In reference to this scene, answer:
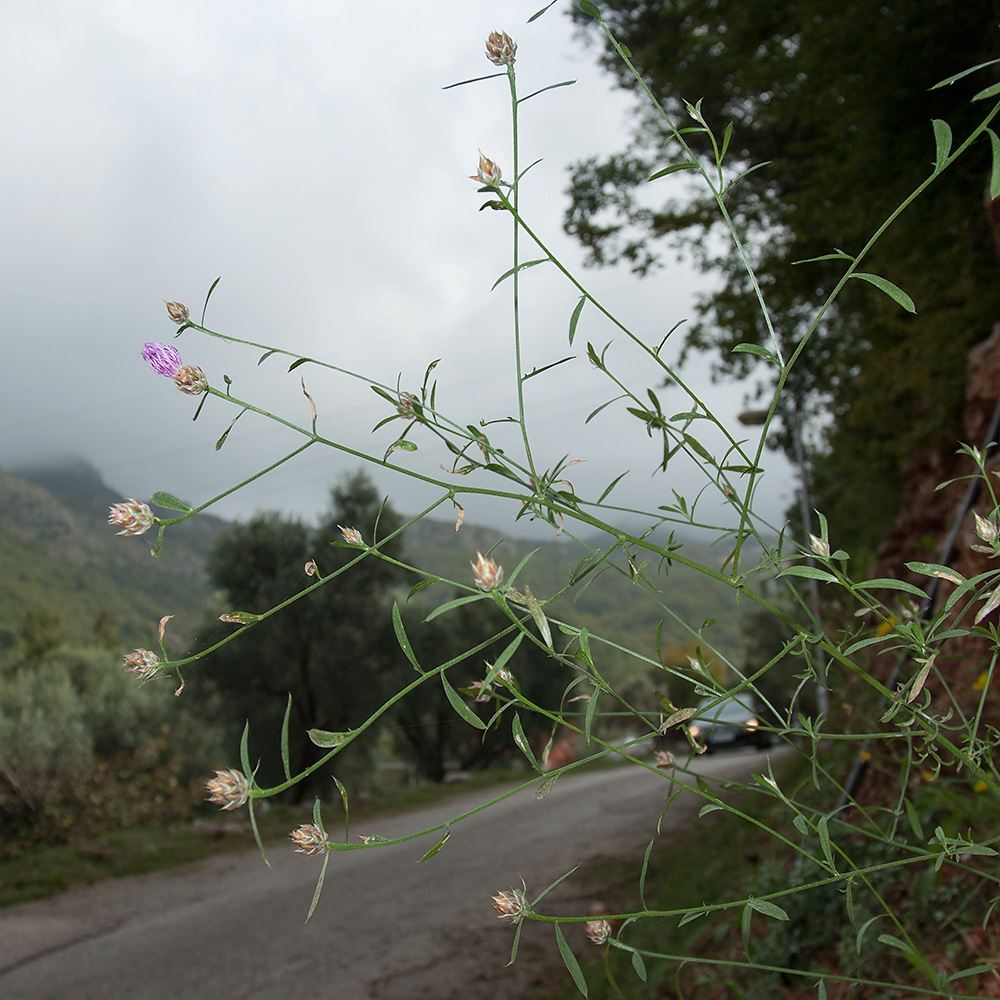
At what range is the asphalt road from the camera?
13.4 feet

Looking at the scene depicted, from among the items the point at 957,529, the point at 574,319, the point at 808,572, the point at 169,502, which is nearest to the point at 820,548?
the point at 808,572

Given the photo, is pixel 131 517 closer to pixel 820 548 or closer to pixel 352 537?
pixel 352 537

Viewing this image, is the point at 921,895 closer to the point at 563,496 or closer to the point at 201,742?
the point at 563,496

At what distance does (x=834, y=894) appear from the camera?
2.64 metres

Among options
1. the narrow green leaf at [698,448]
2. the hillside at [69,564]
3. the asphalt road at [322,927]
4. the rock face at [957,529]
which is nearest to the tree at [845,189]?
the rock face at [957,529]

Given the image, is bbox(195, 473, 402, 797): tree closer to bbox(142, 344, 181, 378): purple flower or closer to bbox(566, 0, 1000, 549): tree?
bbox(566, 0, 1000, 549): tree

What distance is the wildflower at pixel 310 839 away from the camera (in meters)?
0.60

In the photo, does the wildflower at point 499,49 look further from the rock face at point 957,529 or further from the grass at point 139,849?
the grass at point 139,849

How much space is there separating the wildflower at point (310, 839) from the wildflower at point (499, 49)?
0.63 meters

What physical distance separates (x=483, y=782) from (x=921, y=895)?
12175 millimetres

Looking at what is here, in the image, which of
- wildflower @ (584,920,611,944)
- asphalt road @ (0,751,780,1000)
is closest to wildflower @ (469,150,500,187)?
wildflower @ (584,920,611,944)

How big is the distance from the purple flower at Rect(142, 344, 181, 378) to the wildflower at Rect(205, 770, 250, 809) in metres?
0.33

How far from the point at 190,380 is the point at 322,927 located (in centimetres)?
528

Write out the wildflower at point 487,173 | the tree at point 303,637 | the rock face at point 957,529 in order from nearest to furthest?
the wildflower at point 487,173, the rock face at point 957,529, the tree at point 303,637
